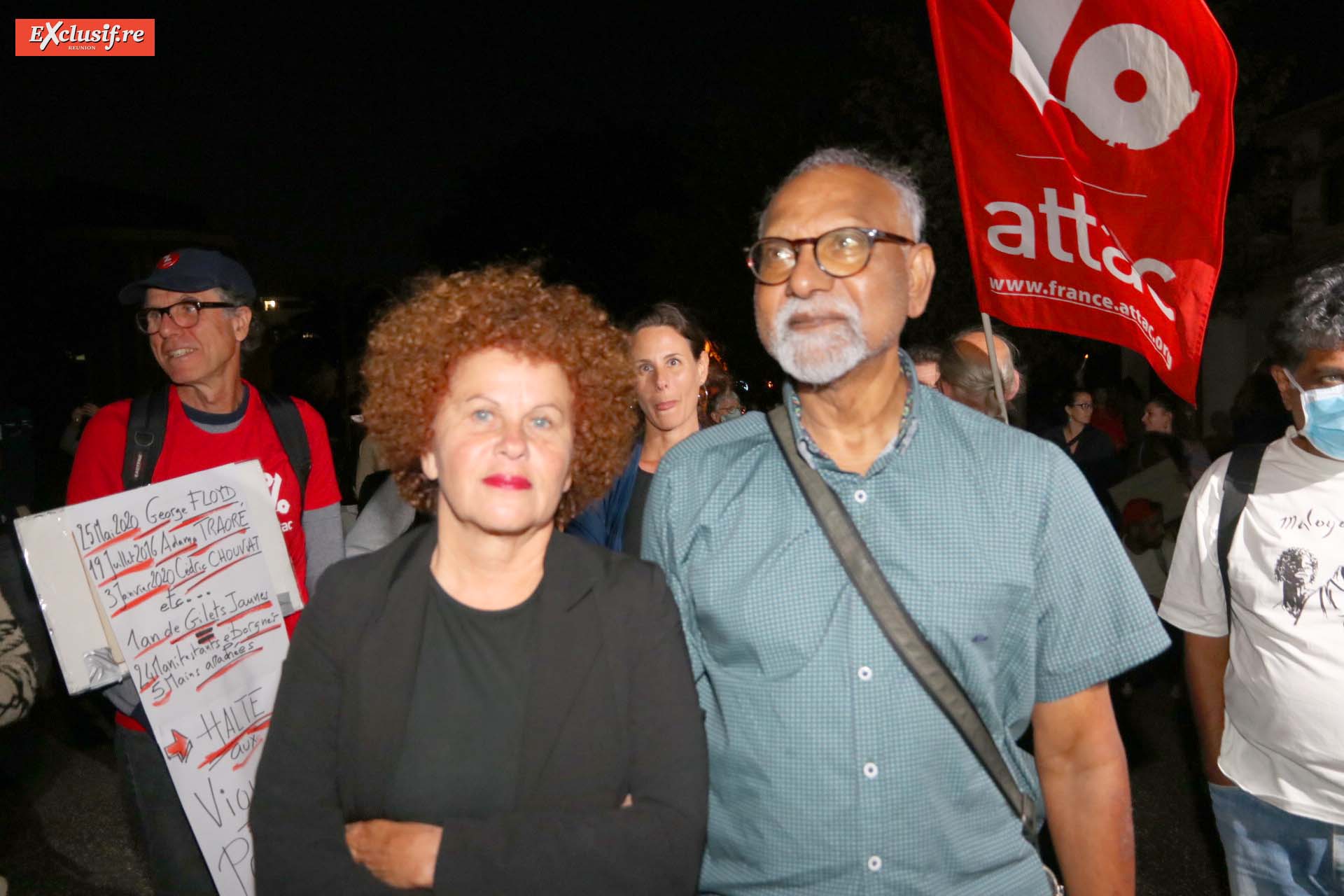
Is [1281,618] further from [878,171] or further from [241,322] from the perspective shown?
[241,322]

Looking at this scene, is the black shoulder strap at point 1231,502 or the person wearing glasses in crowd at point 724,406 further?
the person wearing glasses in crowd at point 724,406

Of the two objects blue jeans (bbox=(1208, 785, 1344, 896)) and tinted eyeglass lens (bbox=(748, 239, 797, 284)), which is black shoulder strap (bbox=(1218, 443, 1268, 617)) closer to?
blue jeans (bbox=(1208, 785, 1344, 896))

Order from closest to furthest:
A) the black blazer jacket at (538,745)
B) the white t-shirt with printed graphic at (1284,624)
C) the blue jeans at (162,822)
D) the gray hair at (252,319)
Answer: the black blazer jacket at (538,745)
the white t-shirt with printed graphic at (1284,624)
the blue jeans at (162,822)
the gray hair at (252,319)

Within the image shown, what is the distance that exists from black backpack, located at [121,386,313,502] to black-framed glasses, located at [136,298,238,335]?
0.22 meters

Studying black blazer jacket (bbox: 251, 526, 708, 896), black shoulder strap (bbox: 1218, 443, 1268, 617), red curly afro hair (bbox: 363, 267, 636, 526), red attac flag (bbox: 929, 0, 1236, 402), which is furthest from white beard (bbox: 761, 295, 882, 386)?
red attac flag (bbox: 929, 0, 1236, 402)

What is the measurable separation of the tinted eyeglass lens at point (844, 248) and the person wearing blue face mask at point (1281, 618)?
1491 mm

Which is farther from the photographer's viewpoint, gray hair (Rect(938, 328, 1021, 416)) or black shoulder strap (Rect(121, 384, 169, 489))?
gray hair (Rect(938, 328, 1021, 416))

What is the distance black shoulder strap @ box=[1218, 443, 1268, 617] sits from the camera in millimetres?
2904

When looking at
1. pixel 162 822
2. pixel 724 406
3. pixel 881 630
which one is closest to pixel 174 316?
pixel 162 822

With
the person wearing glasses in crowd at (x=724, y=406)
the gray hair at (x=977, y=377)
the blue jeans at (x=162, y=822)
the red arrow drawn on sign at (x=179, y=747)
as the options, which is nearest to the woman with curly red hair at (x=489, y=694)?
the red arrow drawn on sign at (x=179, y=747)

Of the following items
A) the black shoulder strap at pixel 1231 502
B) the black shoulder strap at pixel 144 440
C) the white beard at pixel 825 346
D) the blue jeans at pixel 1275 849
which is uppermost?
the white beard at pixel 825 346

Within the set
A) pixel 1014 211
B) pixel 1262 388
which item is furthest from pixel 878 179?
pixel 1262 388

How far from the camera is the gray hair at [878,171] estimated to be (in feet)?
7.79

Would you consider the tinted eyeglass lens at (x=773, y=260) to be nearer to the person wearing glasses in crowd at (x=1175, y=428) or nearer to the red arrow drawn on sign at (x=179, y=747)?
the red arrow drawn on sign at (x=179, y=747)
